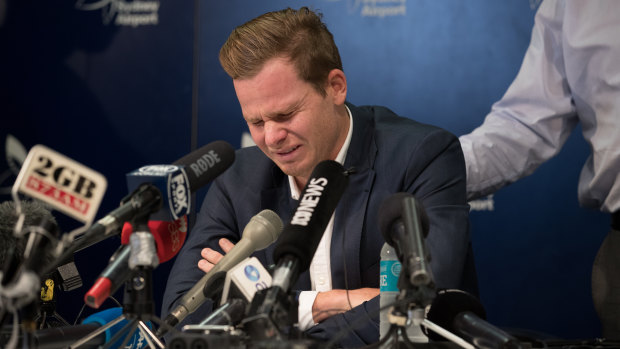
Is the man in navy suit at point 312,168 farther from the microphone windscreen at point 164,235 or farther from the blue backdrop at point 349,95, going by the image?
the blue backdrop at point 349,95

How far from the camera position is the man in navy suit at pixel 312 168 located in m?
1.85

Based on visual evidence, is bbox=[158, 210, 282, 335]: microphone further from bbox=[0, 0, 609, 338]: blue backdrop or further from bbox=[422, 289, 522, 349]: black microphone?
bbox=[0, 0, 609, 338]: blue backdrop

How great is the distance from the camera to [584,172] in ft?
7.93

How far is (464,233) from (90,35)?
2.32 m

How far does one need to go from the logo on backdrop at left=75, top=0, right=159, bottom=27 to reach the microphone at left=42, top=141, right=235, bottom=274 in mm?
2235

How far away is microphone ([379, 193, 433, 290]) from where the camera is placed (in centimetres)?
96

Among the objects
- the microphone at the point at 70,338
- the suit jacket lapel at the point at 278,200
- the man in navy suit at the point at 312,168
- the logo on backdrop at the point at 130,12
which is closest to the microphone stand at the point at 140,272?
the microphone at the point at 70,338

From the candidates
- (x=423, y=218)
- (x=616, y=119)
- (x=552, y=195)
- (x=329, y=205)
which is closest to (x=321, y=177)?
(x=329, y=205)

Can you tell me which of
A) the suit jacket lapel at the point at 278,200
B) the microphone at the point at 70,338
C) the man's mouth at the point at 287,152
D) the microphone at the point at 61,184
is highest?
the microphone at the point at 61,184

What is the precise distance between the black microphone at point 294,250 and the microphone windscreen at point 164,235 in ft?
0.70

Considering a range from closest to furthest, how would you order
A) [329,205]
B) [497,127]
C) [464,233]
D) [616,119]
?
[329,205] → [464,233] → [616,119] → [497,127]

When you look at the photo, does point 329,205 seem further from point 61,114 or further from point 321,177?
point 61,114

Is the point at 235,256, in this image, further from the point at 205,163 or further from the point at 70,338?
the point at 70,338

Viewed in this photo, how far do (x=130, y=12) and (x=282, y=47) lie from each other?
1.77 metres
